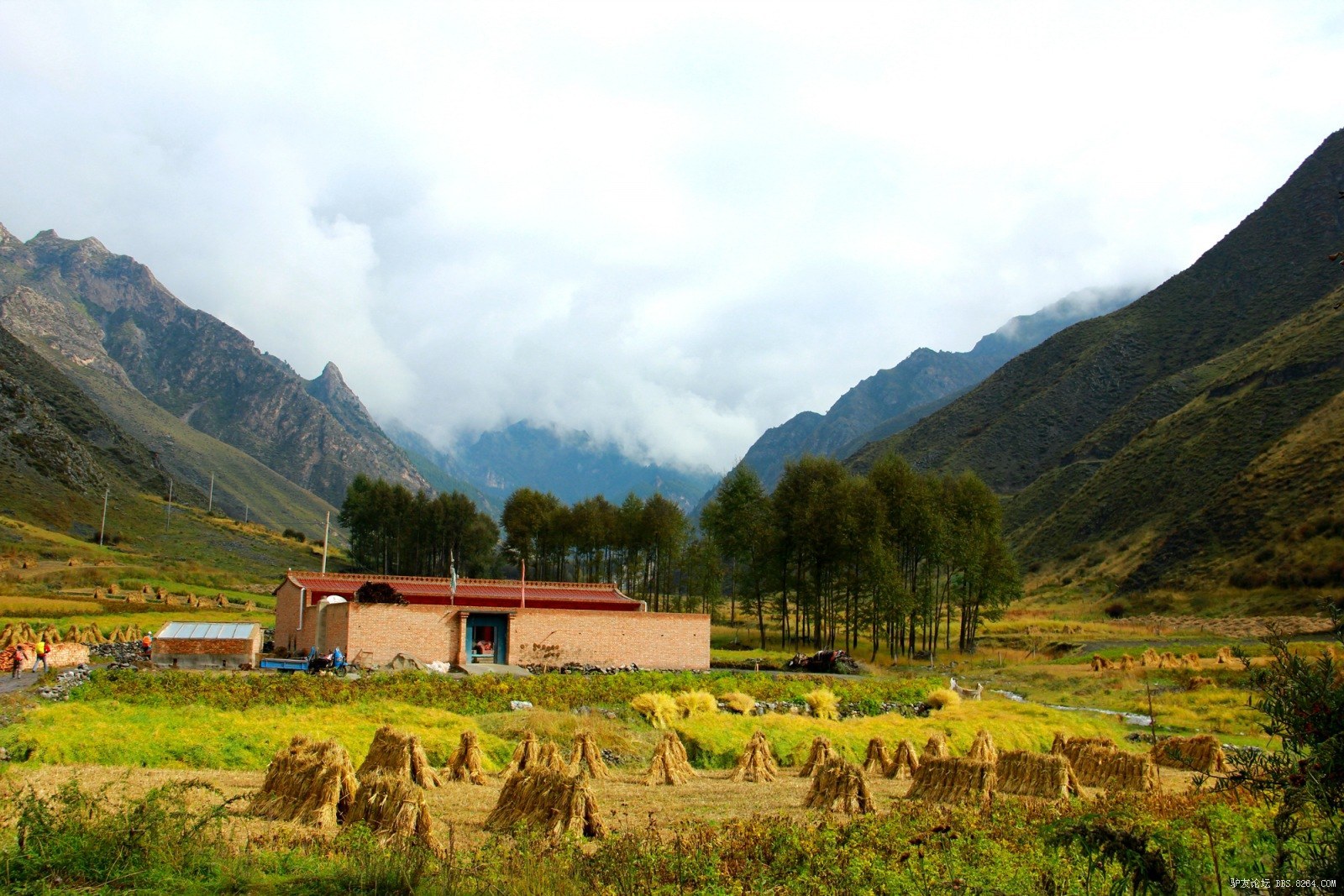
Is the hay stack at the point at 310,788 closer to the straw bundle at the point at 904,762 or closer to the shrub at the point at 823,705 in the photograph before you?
the straw bundle at the point at 904,762

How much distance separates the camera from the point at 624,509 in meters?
66.8

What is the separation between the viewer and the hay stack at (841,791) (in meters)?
12.6

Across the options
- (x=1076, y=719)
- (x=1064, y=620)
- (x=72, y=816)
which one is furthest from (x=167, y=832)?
(x=1064, y=620)

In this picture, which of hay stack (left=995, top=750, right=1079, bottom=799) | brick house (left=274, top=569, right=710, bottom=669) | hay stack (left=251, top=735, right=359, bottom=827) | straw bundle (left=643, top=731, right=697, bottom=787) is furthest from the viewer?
brick house (left=274, top=569, right=710, bottom=669)

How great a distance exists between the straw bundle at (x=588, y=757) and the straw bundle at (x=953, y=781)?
525cm

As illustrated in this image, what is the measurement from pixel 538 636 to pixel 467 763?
21.7m

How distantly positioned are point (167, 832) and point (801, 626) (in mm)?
60279

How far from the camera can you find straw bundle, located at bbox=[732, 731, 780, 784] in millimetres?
16422

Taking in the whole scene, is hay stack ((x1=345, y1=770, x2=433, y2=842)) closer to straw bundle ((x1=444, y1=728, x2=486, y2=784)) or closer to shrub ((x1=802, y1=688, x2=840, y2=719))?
straw bundle ((x1=444, y1=728, x2=486, y2=784))

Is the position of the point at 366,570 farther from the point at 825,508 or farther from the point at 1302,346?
the point at 1302,346

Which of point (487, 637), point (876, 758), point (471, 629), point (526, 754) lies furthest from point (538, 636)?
point (526, 754)

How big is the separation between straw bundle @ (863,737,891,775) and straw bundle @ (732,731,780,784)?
2.20 meters

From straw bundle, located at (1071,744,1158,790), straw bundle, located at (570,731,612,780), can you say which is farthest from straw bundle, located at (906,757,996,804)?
straw bundle, located at (570,731,612,780)

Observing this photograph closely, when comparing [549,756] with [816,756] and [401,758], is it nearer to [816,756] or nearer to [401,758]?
A: [401,758]
